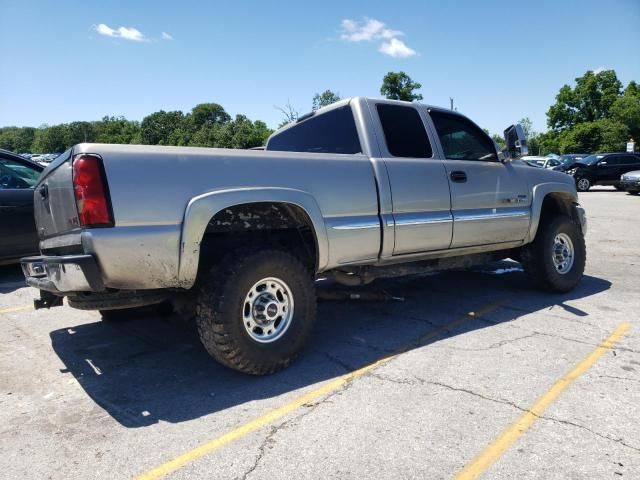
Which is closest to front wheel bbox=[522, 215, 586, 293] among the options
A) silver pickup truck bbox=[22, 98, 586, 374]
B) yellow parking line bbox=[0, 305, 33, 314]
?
silver pickup truck bbox=[22, 98, 586, 374]

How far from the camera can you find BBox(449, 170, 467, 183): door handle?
444cm

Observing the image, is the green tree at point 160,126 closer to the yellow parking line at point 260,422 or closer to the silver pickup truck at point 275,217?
the silver pickup truck at point 275,217

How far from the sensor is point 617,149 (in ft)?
160

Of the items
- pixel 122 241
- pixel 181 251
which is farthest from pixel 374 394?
pixel 122 241

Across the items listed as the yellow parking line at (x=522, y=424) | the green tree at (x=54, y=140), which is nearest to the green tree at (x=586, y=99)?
the yellow parking line at (x=522, y=424)

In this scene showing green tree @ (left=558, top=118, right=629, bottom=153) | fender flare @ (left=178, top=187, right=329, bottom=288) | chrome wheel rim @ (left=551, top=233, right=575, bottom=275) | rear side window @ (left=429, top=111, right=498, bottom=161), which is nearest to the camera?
fender flare @ (left=178, top=187, right=329, bottom=288)

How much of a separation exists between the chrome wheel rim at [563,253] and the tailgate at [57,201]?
5.00 m

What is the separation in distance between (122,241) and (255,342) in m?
1.11

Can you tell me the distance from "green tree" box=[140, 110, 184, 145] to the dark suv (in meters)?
83.7

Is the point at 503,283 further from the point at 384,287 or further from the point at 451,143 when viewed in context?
the point at 451,143

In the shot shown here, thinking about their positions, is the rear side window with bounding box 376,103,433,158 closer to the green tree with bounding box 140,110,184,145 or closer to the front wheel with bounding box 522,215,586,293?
the front wheel with bounding box 522,215,586,293

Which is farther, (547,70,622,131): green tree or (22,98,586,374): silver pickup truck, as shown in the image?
(547,70,622,131): green tree

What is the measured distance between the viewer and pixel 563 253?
5543 millimetres

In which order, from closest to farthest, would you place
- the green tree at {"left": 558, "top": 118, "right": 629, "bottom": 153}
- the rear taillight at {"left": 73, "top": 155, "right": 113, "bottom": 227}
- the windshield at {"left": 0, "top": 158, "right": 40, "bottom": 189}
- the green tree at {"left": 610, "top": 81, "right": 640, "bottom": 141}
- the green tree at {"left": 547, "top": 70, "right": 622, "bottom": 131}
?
the rear taillight at {"left": 73, "top": 155, "right": 113, "bottom": 227} → the windshield at {"left": 0, "top": 158, "right": 40, "bottom": 189} → the green tree at {"left": 610, "top": 81, "right": 640, "bottom": 141} → the green tree at {"left": 558, "top": 118, "right": 629, "bottom": 153} → the green tree at {"left": 547, "top": 70, "right": 622, "bottom": 131}
